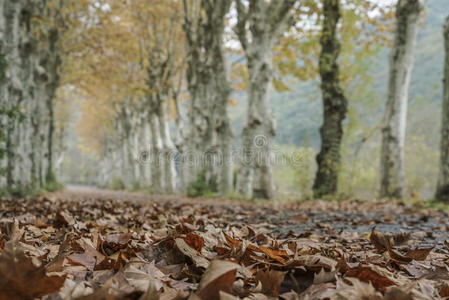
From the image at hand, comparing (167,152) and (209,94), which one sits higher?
(209,94)

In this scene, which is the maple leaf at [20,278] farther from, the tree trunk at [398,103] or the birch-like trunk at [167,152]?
the birch-like trunk at [167,152]

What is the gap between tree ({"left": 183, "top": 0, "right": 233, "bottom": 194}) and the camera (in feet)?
46.9

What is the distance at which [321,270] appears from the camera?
1407 mm

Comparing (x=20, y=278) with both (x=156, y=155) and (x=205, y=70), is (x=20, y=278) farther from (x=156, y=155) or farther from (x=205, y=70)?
(x=156, y=155)

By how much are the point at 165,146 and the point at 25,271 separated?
21184 mm

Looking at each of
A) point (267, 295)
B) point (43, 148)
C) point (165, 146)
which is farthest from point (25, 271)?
point (165, 146)

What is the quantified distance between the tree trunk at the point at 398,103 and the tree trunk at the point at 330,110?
5.06 feet

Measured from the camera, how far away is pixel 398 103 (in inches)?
422

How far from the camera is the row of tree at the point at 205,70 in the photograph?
9836 millimetres

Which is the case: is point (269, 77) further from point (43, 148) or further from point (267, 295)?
point (43, 148)

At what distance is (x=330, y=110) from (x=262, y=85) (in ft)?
8.57

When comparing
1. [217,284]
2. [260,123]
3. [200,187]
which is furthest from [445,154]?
[200,187]

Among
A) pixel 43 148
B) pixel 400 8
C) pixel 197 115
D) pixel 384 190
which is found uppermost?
pixel 400 8

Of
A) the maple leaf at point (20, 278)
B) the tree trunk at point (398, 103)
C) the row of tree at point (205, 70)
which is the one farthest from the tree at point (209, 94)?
the maple leaf at point (20, 278)
